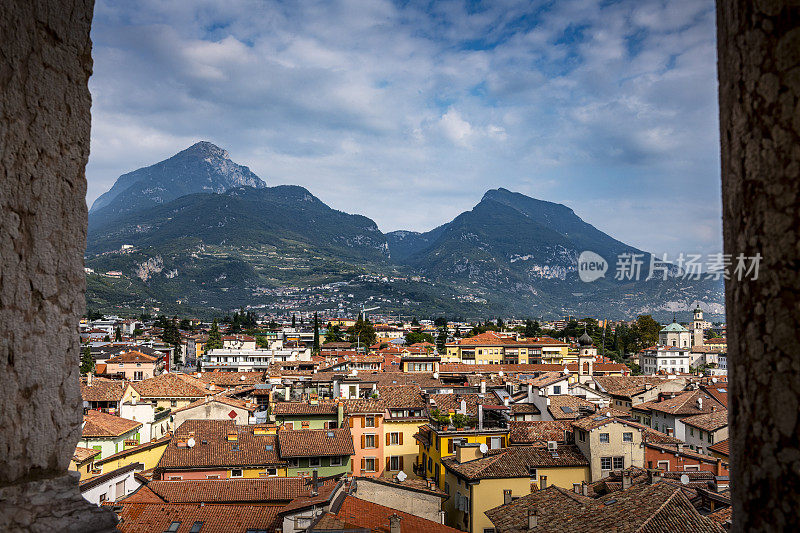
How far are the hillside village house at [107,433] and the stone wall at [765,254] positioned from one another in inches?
1035

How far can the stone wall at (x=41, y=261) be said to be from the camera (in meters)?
2.11

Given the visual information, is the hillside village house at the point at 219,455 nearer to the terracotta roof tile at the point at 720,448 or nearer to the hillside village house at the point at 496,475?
the hillside village house at the point at 496,475

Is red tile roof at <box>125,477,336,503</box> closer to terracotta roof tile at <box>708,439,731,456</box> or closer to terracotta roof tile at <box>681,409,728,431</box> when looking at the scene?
terracotta roof tile at <box>708,439,731,456</box>

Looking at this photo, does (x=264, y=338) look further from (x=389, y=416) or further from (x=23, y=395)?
(x=23, y=395)

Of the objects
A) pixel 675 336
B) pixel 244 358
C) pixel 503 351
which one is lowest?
pixel 244 358

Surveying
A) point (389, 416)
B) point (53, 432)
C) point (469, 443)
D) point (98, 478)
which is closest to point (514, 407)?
point (389, 416)

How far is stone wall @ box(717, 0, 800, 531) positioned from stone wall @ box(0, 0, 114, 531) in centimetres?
206

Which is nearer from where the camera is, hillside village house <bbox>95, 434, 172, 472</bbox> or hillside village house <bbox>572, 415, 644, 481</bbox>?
hillside village house <bbox>572, 415, 644, 481</bbox>

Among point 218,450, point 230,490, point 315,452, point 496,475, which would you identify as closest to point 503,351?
point 315,452

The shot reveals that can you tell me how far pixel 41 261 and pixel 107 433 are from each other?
86.3 feet

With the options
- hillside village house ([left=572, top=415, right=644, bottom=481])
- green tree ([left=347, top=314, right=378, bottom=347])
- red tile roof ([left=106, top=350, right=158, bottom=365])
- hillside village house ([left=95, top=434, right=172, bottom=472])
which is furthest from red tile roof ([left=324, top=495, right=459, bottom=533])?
green tree ([left=347, top=314, right=378, bottom=347])

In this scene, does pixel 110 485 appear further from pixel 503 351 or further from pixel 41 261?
pixel 503 351

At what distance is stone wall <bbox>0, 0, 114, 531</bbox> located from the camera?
82.9 inches

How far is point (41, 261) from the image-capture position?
2205mm
